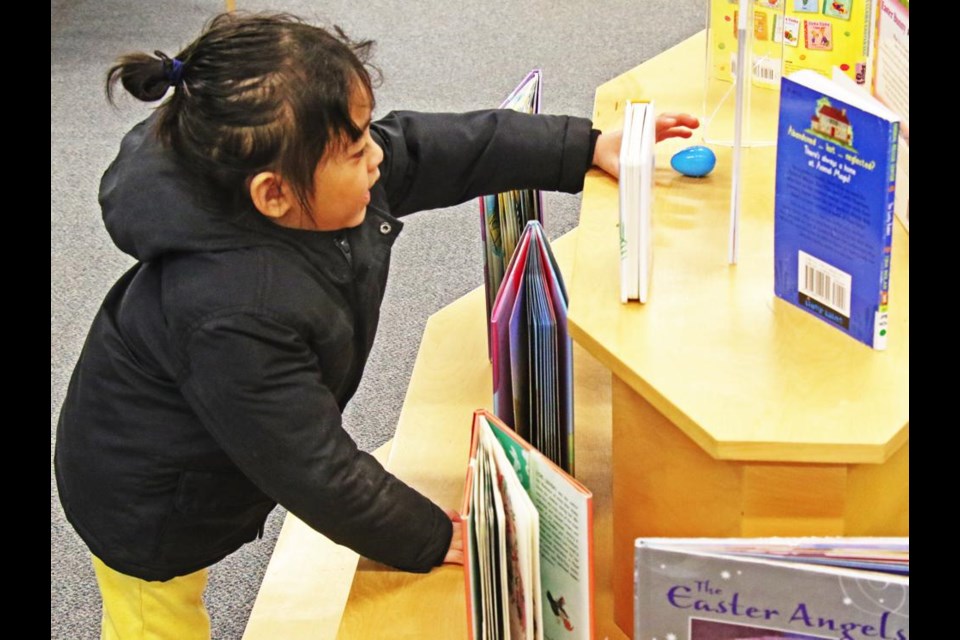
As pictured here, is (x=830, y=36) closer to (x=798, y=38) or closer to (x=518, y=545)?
(x=798, y=38)

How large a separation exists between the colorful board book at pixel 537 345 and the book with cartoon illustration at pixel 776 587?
1.07 feet

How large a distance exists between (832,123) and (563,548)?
46cm

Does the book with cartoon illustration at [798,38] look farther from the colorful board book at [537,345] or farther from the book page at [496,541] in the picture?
the book page at [496,541]

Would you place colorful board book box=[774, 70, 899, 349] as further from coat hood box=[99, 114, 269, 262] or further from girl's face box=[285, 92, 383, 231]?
coat hood box=[99, 114, 269, 262]

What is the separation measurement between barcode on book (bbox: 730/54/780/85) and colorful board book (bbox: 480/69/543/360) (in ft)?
0.89

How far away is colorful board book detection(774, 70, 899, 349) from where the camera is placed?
1044mm

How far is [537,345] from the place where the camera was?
4.38ft

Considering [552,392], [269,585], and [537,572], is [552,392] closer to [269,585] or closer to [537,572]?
[537,572]

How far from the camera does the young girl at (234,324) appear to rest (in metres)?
1.17

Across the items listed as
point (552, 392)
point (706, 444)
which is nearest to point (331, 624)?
point (552, 392)

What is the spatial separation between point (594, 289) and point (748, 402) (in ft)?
0.78

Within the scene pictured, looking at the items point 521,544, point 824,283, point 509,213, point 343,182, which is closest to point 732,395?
point 824,283

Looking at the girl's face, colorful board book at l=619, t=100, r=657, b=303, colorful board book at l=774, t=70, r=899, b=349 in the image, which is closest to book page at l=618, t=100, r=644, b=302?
colorful board book at l=619, t=100, r=657, b=303

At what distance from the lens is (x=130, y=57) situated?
1.25 m
